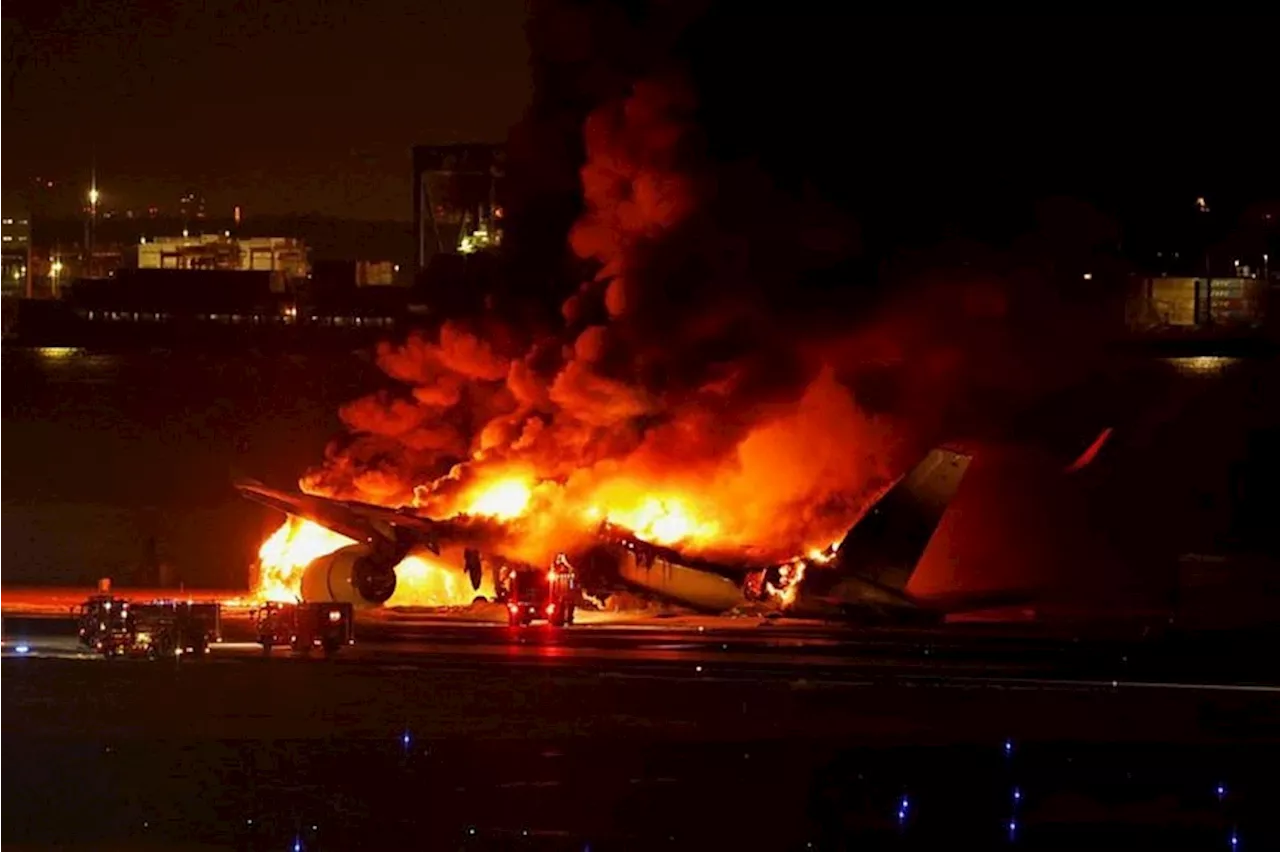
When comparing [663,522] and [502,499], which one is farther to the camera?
[502,499]

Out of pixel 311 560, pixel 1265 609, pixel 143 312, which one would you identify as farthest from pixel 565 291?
pixel 143 312

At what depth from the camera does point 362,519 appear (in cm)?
5503

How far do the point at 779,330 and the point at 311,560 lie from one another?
13.5m

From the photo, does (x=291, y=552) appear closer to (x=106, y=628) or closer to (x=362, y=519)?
(x=362, y=519)

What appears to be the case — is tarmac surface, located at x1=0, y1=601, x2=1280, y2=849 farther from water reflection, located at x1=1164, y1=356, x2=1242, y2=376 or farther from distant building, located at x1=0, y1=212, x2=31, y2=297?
distant building, located at x1=0, y1=212, x2=31, y2=297

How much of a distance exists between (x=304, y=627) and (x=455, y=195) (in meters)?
62.8

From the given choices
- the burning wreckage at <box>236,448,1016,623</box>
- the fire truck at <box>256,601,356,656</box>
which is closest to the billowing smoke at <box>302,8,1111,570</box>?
the burning wreckage at <box>236,448,1016,623</box>

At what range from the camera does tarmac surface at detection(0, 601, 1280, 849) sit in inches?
1139

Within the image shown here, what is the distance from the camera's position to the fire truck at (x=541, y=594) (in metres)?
52.2

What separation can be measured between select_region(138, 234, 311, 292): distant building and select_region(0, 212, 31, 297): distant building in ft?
54.0

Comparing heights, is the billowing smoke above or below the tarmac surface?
above

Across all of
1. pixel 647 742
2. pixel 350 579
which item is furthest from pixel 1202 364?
pixel 647 742

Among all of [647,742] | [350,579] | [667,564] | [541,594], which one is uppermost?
[667,564]

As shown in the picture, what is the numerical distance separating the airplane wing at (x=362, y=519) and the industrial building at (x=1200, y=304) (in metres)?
49.5
